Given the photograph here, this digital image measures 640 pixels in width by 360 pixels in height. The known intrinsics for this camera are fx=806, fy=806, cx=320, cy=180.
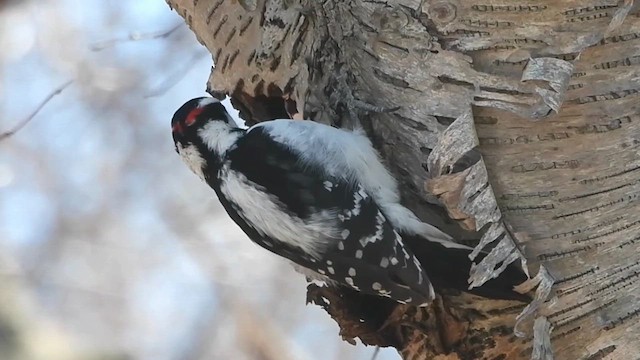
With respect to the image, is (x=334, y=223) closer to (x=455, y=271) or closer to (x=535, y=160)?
(x=455, y=271)

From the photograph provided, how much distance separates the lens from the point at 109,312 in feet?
10.3

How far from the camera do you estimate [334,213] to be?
1278 mm

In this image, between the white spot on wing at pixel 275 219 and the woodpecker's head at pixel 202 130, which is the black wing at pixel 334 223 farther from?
the woodpecker's head at pixel 202 130

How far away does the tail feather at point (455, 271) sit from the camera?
3.64ft

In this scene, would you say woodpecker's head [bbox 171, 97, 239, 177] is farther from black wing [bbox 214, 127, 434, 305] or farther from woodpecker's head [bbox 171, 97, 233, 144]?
black wing [bbox 214, 127, 434, 305]

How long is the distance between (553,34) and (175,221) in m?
2.13

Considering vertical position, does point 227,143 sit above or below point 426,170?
below

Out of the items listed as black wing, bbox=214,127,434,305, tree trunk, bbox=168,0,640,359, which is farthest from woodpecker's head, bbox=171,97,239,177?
tree trunk, bbox=168,0,640,359

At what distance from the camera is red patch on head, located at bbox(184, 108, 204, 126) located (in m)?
1.59

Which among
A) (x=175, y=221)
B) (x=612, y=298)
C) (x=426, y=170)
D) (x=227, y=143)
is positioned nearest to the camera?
(x=612, y=298)

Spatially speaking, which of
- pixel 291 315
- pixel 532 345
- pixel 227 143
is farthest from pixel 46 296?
pixel 532 345

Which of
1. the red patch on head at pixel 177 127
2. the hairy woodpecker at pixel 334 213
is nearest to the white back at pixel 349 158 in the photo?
the hairy woodpecker at pixel 334 213

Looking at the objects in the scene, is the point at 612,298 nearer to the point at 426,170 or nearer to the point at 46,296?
the point at 426,170

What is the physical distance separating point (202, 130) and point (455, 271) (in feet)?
2.10
